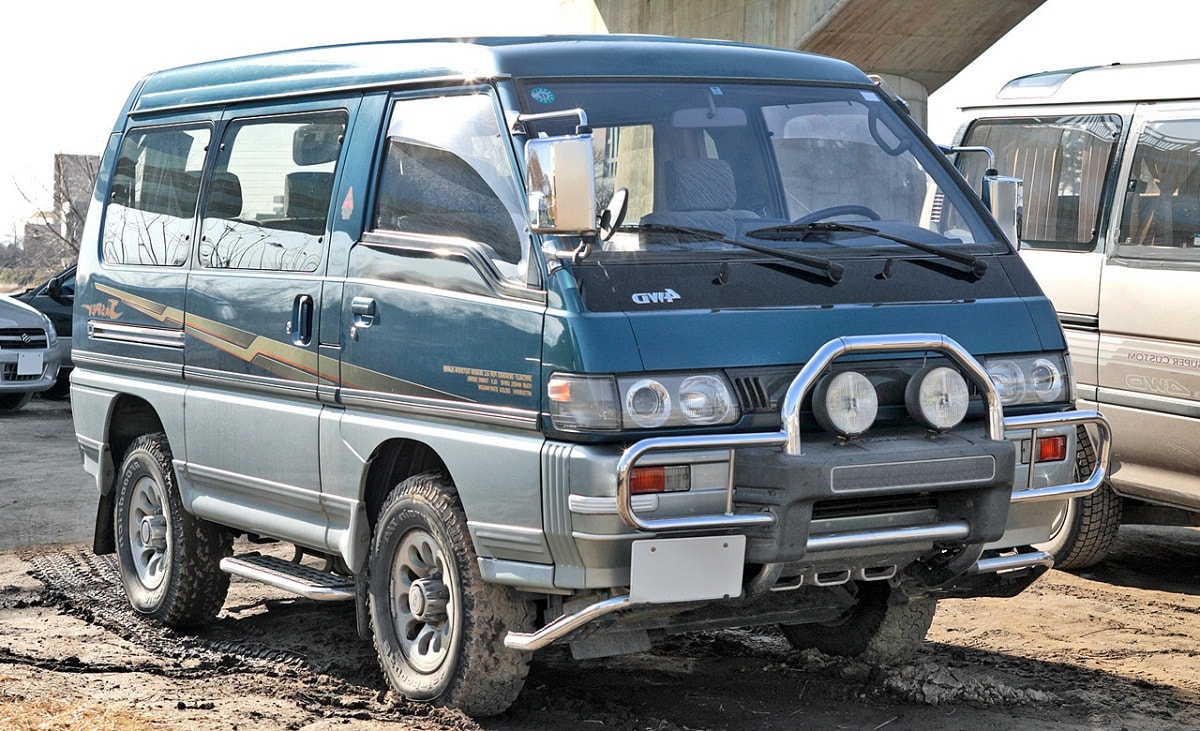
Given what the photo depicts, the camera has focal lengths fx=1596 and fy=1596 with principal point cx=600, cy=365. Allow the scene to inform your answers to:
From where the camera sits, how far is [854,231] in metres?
5.45

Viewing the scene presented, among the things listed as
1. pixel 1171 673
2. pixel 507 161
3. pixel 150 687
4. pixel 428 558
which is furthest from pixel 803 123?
pixel 150 687

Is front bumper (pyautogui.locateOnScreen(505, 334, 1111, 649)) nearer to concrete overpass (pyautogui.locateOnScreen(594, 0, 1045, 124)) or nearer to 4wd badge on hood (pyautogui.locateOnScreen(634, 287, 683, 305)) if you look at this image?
4wd badge on hood (pyautogui.locateOnScreen(634, 287, 683, 305))

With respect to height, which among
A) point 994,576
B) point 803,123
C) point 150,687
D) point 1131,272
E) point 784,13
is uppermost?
point 784,13

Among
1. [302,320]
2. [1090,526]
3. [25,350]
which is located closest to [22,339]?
[25,350]

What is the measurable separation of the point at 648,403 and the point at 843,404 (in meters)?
0.60

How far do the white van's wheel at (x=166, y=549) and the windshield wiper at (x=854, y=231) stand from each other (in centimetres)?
308

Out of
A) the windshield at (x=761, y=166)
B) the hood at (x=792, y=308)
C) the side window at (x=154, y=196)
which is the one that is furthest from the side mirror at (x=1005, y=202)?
the side window at (x=154, y=196)

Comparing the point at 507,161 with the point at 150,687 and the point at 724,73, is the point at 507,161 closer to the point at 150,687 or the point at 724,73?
the point at 724,73

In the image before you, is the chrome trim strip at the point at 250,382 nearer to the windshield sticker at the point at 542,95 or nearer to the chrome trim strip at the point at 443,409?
the chrome trim strip at the point at 443,409

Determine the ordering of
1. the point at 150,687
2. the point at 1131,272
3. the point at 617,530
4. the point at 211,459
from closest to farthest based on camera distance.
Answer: the point at 617,530
the point at 150,687
the point at 211,459
the point at 1131,272

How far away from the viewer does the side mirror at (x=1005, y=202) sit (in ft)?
19.4

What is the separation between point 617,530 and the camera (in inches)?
183

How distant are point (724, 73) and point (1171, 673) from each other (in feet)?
9.45

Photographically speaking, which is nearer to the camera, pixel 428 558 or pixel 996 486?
pixel 996 486
